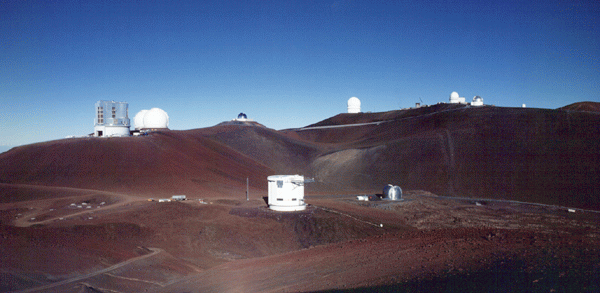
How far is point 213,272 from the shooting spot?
46.5 ft

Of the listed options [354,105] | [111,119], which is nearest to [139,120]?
[111,119]

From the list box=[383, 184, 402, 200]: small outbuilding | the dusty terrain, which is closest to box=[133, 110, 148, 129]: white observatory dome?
the dusty terrain

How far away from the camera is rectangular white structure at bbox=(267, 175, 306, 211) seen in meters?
23.3

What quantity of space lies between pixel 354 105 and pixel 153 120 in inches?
1592

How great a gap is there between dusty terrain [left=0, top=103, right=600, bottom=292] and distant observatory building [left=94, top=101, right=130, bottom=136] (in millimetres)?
3321

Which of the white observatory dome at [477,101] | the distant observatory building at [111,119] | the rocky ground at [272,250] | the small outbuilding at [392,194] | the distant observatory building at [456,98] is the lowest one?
the rocky ground at [272,250]

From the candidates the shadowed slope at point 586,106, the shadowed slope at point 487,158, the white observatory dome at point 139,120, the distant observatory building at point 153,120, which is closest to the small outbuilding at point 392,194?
the shadowed slope at point 487,158

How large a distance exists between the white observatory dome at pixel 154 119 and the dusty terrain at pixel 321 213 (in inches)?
350

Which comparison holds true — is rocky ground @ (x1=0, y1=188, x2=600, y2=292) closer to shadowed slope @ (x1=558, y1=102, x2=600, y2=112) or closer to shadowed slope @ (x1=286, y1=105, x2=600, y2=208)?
shadowed slope @ (x1=286, y1=105, x2=600, y2=208)

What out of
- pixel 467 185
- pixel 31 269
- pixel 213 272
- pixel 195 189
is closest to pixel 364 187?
pixel 467 185

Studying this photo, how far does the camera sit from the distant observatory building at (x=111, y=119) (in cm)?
4478

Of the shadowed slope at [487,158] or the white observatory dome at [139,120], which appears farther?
the white observatory dome at [139,120]

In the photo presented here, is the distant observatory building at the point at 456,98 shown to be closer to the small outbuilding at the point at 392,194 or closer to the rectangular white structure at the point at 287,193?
the small outbuilding at the point at 392,194

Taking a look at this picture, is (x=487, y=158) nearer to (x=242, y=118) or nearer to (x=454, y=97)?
(x=454, y=97)
